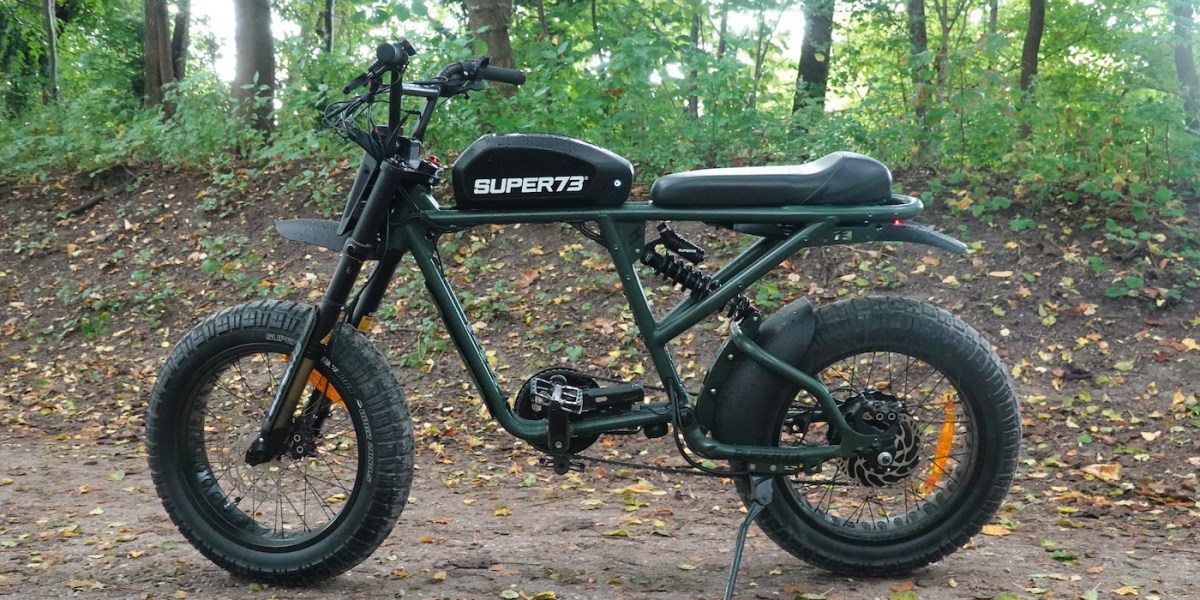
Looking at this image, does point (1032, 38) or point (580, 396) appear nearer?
point (580, 396)

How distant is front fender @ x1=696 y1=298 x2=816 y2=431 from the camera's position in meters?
3.26

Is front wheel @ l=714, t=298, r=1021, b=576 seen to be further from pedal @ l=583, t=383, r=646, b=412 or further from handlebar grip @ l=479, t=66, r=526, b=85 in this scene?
handlebar grip @ l=479, t=66, r=526, b=85

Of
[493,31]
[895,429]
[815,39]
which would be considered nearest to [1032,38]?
[815,39]

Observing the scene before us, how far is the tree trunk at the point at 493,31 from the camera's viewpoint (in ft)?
28.1

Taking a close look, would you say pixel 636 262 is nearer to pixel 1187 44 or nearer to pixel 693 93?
pixel 693 93

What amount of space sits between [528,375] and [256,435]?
Result: 278cm

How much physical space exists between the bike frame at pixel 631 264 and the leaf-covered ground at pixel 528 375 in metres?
0.51

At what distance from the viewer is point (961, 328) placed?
3.28m

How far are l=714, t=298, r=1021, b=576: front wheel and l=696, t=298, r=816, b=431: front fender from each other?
0.08ft

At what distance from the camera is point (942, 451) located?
11.1ft

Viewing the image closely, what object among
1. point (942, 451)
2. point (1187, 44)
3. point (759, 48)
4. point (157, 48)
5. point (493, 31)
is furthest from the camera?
point (157, 48)

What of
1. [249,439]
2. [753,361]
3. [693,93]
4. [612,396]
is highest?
[693,93]

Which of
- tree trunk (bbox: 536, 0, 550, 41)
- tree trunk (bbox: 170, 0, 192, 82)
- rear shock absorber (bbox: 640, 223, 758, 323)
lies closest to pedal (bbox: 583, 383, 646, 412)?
rear shock absorber (bbox: 640, 223, 758, 323)

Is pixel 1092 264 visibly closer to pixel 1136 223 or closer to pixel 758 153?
pixel 1136 223
